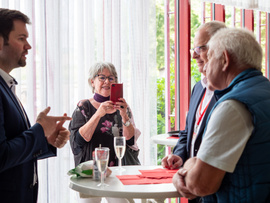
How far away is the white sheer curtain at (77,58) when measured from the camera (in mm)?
2811

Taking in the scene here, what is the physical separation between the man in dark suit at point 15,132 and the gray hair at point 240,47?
90 cm

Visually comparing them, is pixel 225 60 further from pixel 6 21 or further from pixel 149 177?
pixel 6 21

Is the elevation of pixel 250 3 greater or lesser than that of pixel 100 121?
greater

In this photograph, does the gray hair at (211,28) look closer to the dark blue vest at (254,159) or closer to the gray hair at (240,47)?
the gray hair at (240,47)

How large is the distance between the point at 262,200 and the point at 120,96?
1585 millimetres

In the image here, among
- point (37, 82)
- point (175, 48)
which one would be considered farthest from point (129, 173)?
point (175, 48)

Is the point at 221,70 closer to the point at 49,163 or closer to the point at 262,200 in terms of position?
the point at 262,200

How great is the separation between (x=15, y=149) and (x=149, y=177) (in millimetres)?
705

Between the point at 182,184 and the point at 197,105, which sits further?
the point at 197,105

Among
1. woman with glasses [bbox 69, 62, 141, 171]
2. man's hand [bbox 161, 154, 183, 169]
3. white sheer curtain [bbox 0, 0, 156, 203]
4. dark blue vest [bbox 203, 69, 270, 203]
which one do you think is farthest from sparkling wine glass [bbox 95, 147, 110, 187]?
white sheer curtain [bbox 0, 0, 156, 203]

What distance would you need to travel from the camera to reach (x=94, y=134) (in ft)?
8.73

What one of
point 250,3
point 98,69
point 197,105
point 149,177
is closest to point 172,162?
point 149,177

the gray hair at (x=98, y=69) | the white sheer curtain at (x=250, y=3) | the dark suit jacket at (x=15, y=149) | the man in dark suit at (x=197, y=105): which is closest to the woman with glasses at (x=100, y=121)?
the gray hair at (x=98, y=69)

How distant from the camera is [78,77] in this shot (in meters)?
3.11
